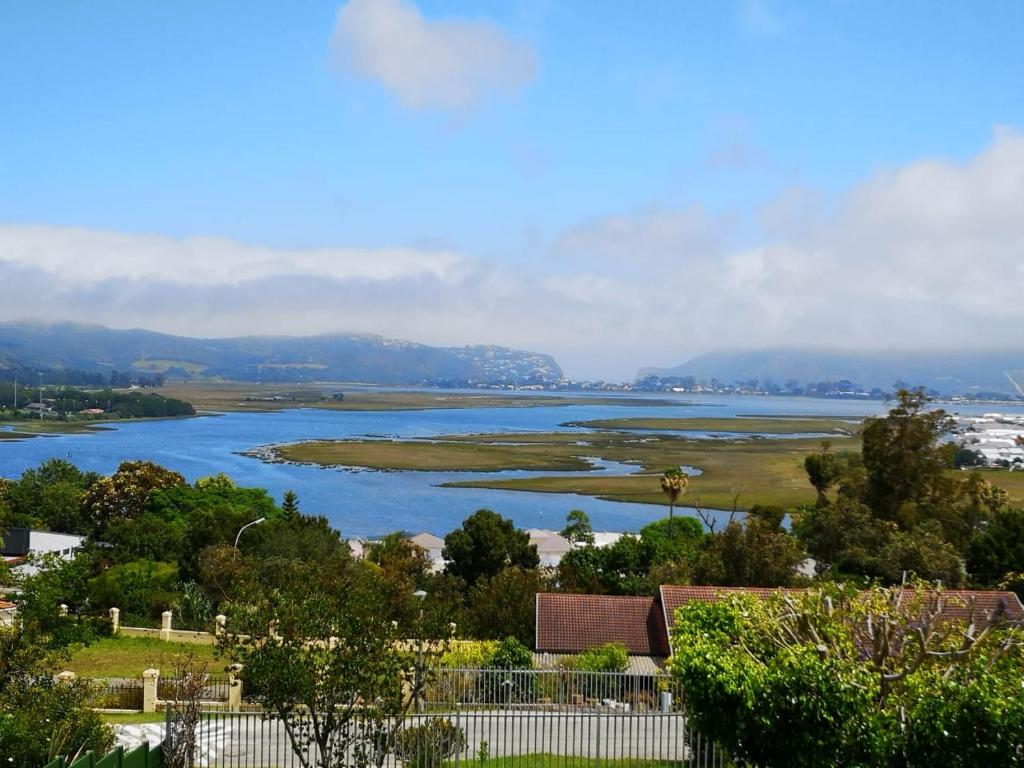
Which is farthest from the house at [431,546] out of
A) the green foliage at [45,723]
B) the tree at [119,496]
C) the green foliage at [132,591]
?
the green foliage at [45,723]

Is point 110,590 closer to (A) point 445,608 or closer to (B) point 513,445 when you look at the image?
(A) point 445,608

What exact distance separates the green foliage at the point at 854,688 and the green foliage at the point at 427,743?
356cm

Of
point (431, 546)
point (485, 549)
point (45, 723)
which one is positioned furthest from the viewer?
point (431, 546)

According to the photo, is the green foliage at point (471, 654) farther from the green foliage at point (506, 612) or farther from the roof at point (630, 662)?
the green foliage at point (506, 612)

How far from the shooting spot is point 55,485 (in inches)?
2154

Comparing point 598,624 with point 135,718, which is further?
point 598,624

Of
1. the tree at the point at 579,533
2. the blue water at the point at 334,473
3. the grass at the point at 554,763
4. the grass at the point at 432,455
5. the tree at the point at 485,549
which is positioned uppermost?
the grass at the point at 554,763

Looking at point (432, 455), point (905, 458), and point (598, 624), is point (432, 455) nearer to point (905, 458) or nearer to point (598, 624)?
point (905, 458)

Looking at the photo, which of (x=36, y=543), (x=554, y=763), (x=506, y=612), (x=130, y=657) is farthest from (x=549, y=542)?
(x=554, y=763)

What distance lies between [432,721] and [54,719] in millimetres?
5012

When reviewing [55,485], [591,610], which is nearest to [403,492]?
[55,485]

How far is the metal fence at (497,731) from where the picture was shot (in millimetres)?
13570

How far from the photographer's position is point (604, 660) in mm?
21250

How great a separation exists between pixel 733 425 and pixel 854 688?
15411cm
